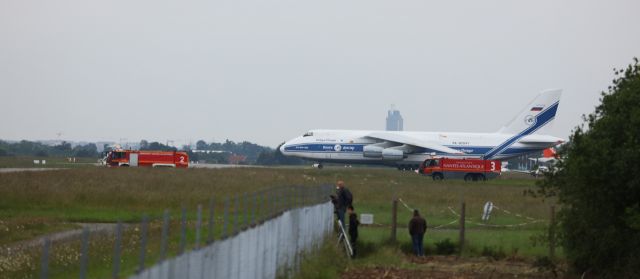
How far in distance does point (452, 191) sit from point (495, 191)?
2.67 m

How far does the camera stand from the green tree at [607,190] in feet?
63.5

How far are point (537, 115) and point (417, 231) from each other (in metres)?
59.1

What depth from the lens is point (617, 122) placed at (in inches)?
783

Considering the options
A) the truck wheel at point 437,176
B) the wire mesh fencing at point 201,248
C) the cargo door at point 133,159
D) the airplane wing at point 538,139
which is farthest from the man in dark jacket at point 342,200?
the cargo door at point 133,159

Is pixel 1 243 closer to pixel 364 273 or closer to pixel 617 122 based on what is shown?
pixel 364 273

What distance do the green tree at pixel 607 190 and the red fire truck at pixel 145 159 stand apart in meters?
60.0

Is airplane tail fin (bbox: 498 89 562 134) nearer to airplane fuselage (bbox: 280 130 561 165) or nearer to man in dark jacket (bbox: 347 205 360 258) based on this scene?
airplane fuselage (bbox: 280 130 561 165)

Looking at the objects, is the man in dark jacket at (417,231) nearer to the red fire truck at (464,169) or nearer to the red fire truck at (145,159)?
the red fire truck at (464,169)

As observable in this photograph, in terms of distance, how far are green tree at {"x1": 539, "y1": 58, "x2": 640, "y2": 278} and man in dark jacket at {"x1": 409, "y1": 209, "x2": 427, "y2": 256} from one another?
12.6 ft

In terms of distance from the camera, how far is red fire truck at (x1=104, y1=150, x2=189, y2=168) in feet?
262

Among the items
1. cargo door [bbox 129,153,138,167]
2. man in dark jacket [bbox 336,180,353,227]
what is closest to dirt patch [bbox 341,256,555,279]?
man in dark jacket [bbox 336,180,353,227]

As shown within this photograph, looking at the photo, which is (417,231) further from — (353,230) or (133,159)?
(133,159)

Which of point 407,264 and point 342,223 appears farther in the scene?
point 342,223

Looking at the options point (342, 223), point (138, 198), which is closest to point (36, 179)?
point (138, 198)
